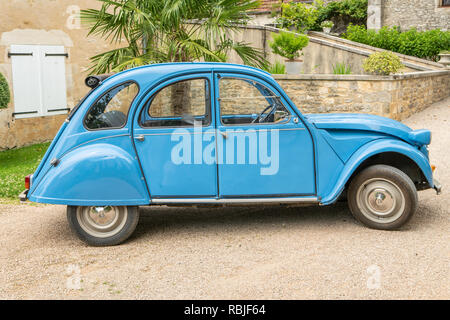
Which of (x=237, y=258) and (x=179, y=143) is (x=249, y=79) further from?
(x=237, y=258)

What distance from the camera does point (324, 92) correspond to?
1089 centimetres

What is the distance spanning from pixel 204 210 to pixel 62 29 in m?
8.47

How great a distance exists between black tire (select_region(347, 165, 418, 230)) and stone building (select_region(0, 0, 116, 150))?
8182 millimetres

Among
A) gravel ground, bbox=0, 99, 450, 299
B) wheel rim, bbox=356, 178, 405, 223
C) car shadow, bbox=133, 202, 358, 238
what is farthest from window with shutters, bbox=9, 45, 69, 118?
wheel rim, bbox=356, 178, 405, 223

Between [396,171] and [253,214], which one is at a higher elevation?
[396,171]

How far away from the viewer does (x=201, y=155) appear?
4.89 meters

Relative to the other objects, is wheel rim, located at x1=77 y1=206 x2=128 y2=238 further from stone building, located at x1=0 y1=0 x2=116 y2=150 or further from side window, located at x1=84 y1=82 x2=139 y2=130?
stone building, located at x1=0 y1=0 x2=116 y2=150

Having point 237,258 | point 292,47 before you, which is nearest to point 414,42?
point 292,47

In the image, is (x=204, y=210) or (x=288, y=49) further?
(x=288, y=49)

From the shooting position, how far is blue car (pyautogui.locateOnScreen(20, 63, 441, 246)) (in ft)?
15.8

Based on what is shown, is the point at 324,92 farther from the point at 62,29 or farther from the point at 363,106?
the point at 62,29

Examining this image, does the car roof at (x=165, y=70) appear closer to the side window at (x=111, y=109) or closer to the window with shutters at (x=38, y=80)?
the side window at (x=111, y=109)
